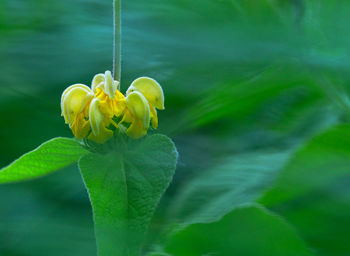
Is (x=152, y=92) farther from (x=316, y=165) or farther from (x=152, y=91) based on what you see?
(x=316, y=165)

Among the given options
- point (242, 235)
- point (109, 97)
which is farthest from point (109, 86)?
point (242, 235)

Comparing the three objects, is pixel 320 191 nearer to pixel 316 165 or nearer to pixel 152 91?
pixel 316 165

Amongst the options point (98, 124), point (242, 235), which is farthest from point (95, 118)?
point (242, 235)

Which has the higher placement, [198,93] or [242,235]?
[198,93]

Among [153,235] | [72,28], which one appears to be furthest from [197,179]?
[72,28]

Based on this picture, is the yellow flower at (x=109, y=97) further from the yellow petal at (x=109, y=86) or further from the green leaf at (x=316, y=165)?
the green leaf at (x=316, y=165)
